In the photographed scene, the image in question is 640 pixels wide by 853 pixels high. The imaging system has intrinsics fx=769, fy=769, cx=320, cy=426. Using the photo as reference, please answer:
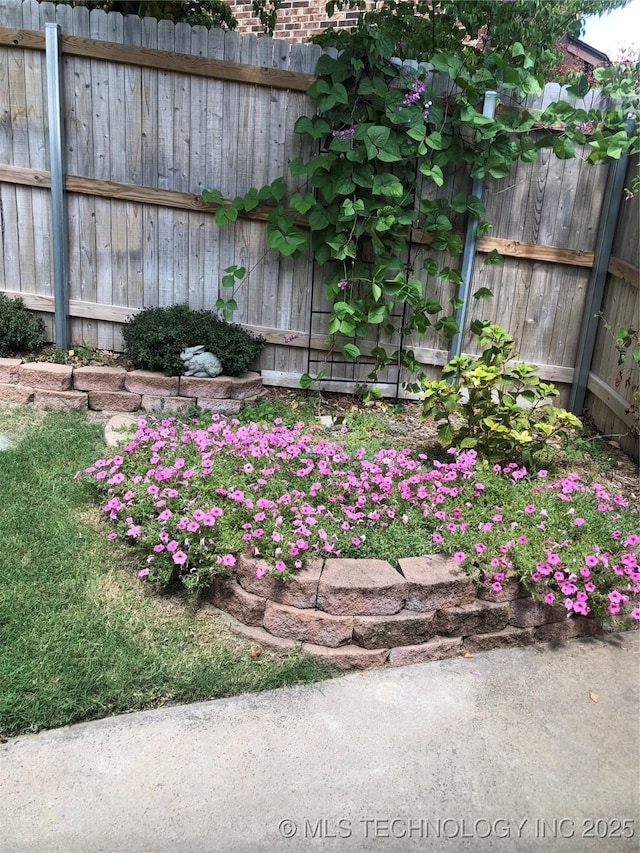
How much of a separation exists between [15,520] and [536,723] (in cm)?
226

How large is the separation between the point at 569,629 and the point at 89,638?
1.87 m

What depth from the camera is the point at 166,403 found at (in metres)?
4.63

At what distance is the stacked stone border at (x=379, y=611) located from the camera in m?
2.88

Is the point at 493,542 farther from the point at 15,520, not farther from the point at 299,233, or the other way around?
the point at 299,233

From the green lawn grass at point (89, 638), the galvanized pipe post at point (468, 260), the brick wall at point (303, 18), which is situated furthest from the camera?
the brick wall at point (303, 18)

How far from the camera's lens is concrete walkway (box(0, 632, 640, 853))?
6.93ft

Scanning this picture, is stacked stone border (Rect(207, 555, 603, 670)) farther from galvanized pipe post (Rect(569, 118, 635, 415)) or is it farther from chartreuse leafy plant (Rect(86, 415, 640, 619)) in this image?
galvanized pipe post (Rect(569, 118, 635, 415))

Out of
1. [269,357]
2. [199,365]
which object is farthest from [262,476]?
[269,357]

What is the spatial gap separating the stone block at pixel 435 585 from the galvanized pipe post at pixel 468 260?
2.19 meters

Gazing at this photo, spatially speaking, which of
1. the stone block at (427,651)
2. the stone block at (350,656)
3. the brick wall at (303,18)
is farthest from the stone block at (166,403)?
the brick wall at (303,18)

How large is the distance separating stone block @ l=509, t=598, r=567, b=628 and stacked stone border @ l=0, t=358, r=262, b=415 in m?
2.22

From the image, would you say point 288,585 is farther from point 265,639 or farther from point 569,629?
point 569,629

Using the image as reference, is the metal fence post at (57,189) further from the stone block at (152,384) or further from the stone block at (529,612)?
the stone block at (529,612)

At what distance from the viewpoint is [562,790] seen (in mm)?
2316
